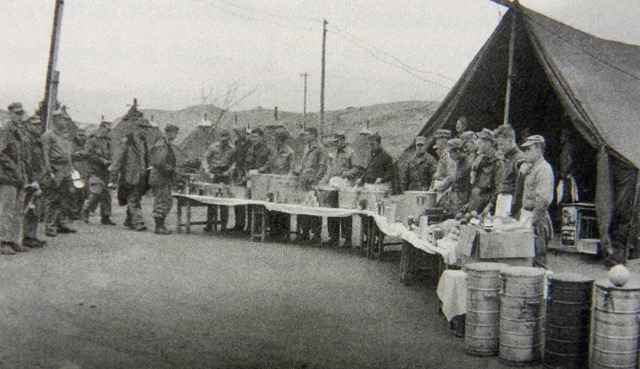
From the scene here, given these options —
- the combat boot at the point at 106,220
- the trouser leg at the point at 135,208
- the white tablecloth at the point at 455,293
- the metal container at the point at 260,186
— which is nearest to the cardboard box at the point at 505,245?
the white tablecloth at the point at 455,293

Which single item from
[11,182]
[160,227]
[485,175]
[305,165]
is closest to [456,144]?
[485,175]

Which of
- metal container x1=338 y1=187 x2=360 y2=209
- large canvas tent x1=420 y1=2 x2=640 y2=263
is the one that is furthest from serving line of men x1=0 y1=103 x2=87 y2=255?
large canvas tent x1=420 y1=2 x2=640 y2=263

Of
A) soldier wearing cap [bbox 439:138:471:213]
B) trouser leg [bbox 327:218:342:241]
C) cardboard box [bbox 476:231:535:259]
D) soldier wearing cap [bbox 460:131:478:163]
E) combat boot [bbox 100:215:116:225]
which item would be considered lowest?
combat boot [bbox 100:215:116:225]

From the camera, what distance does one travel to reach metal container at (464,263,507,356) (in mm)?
4887

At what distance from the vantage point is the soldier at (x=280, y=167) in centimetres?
1172

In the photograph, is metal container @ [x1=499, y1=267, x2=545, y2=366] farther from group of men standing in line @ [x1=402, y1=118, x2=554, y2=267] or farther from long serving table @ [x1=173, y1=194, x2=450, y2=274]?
group of men standing in line @ [x1=402, y1=118, x2=554, y2=267]

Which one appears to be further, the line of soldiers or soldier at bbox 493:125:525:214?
the line of soldiers

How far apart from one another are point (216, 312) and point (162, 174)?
19.6 feet

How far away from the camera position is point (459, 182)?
8.41 metres

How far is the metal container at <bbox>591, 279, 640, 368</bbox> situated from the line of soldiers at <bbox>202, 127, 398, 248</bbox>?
5.96 metres

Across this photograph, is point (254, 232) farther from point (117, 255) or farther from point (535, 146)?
point (535, 146)

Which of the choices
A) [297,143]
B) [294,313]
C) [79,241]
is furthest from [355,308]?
[297,143]

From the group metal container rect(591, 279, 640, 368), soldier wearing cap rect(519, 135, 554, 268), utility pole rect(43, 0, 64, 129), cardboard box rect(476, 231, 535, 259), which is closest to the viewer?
metal container rect(591, 279, 640, 368)

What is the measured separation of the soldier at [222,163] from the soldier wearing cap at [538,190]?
6.66 m
